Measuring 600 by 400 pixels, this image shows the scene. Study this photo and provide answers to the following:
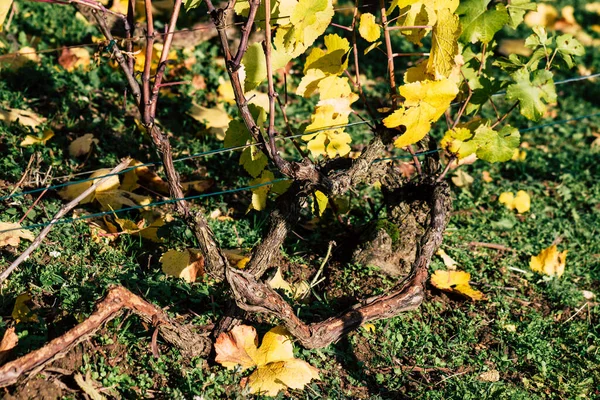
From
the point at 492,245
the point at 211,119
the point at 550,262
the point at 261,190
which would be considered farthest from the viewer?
the point at 211,119

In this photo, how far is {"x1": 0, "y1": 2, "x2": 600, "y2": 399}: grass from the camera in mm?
2646

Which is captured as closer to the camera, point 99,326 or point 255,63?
point 99,326

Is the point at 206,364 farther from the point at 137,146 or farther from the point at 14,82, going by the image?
the point at 14,82

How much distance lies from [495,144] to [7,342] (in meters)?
1.93

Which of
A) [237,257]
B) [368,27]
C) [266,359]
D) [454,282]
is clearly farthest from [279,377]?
[368,27]

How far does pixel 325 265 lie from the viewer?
3361mm

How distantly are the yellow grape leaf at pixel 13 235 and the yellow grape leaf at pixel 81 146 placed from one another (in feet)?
2.45

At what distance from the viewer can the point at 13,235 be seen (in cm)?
289

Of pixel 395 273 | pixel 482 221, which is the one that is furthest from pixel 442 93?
pixel 482 221

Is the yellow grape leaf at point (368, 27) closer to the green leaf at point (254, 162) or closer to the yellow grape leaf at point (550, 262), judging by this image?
the green leaf at point (254, 162)

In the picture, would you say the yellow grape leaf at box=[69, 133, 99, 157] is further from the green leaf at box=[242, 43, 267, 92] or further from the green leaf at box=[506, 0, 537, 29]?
the green leaf at box=[506, 0, 537, 29]

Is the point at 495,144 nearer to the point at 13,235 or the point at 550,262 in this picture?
the point at 550,262

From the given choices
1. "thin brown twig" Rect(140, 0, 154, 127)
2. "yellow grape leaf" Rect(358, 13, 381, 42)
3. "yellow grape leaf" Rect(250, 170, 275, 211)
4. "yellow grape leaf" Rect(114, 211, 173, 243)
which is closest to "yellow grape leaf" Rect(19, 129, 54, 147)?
"yellow grape leaf" Rect(114, 211, 173, 243)

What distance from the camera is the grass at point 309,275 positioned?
2.65m
